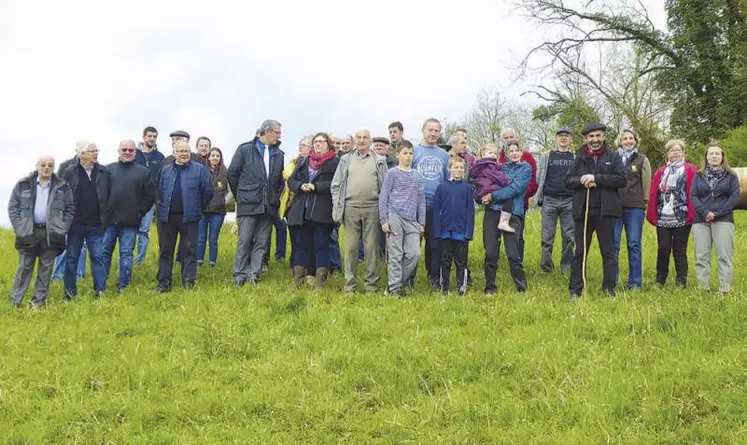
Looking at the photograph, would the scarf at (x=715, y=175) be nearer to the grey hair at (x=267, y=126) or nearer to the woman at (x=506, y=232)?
the woman at (x=506, y=232)

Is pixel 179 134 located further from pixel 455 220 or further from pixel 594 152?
pixel 594 152

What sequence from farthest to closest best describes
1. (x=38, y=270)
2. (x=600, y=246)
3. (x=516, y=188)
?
(x=38, y=270) → (x=516, y=188) → (x=600, y=246)

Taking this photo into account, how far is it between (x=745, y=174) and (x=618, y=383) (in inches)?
189

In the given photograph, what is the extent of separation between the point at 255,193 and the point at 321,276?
1.68 metres

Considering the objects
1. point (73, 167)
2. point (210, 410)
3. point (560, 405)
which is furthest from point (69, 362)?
point (560, 405)

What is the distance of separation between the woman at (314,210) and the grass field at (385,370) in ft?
3.76

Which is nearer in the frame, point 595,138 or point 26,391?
point 26,391

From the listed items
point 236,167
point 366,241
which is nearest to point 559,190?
point 366,241

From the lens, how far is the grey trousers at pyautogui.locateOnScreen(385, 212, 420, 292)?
28.8 ft

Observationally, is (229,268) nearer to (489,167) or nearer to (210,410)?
(489,167)

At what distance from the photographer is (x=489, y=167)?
914 centimetres

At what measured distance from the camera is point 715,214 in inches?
322

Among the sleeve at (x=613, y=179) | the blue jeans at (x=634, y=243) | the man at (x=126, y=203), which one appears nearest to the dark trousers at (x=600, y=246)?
the sleeve at (x=613, y=179)

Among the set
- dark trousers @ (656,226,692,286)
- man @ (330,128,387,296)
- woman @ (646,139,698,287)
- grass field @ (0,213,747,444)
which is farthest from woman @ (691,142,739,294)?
man @ (330,128,387,296)
